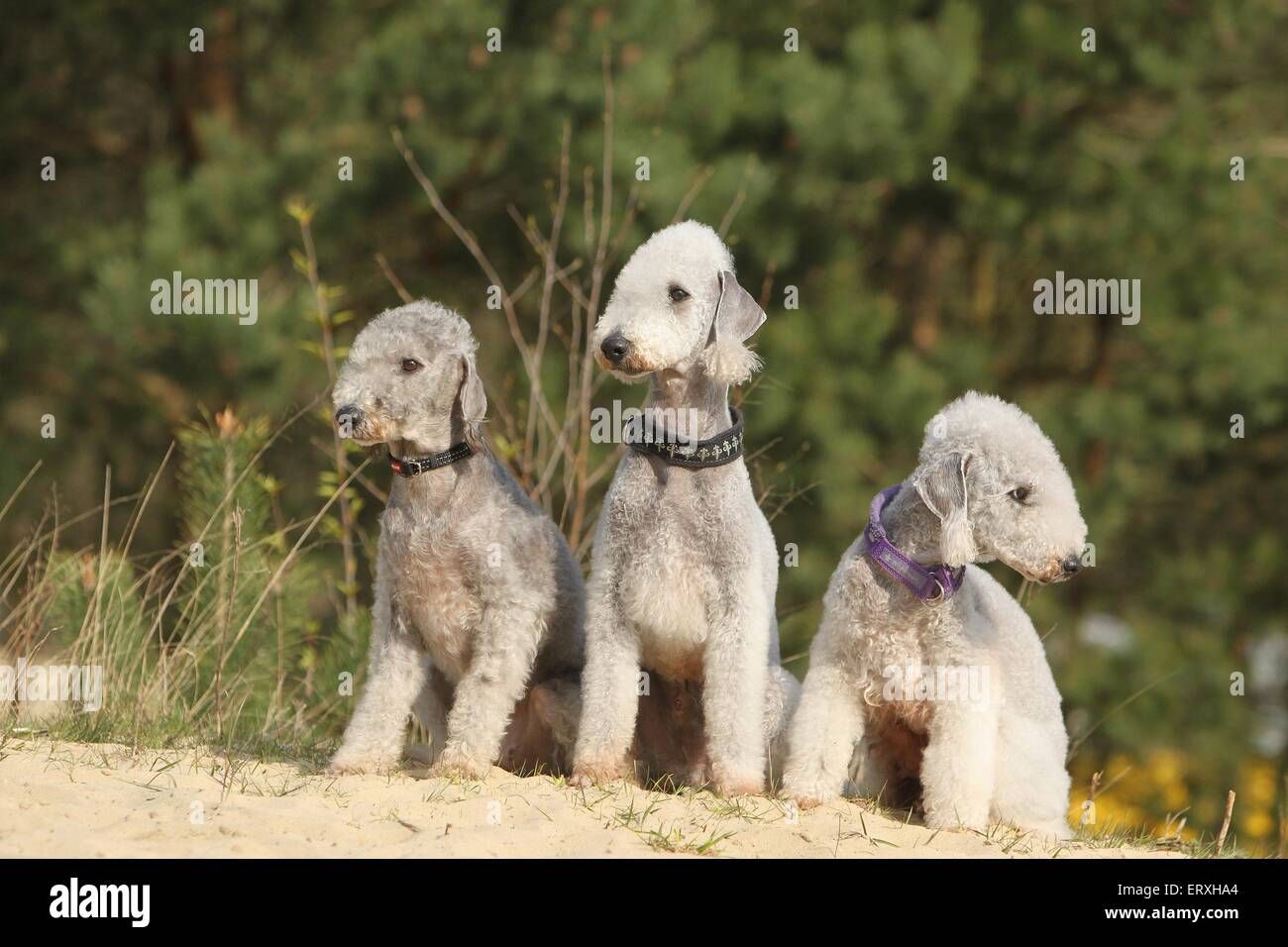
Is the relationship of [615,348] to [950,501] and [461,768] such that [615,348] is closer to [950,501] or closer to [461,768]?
[950,501]

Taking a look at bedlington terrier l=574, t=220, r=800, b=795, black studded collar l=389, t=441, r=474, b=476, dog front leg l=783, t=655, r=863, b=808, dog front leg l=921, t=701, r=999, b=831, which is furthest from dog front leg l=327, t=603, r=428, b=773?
dog front leg l=921, t=701, r=999, b=831

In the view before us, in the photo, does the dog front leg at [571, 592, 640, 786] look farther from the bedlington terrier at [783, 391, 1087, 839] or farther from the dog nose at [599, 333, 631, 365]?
the dog nose at [599, 333, 631, 365]

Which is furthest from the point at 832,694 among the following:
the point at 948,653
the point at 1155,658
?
the point at 1155,658

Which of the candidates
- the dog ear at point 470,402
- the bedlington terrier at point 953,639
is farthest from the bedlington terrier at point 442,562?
the bedlington terrier at point 953,639

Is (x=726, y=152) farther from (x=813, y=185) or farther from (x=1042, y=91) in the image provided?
(x=1042, y=91)

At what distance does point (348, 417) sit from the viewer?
4934 mm

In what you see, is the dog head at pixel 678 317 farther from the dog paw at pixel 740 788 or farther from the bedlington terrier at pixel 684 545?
the dog paw at pixel 740 788

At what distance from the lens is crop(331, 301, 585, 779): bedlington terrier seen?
5051mm

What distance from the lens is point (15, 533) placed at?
1316cm

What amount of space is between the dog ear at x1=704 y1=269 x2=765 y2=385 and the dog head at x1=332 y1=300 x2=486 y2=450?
2.72 feet

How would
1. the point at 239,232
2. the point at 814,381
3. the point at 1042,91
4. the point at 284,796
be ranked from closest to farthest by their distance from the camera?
the point at 284,796, the point at 239,232, the point at 814,381, the point at 1042,91

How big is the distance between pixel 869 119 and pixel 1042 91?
2.25 meters

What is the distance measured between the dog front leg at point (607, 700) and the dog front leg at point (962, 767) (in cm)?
103

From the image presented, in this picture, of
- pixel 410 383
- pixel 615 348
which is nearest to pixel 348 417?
pixel 410 383
